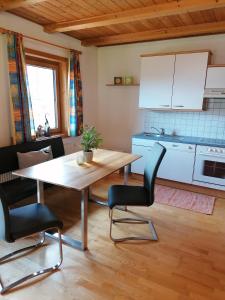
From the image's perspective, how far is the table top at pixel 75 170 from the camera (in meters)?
1.96

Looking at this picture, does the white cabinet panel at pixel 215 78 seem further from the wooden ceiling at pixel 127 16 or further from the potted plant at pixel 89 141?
the potted plant at pixel 89 141

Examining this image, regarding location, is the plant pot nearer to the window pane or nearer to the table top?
the table top

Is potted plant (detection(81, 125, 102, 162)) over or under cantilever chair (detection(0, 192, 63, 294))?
over

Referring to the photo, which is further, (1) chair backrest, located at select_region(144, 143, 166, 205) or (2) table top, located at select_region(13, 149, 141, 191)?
(1) chair backrest, located at select_region(144, 143, 166, 205)

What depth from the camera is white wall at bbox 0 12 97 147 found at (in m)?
2.87

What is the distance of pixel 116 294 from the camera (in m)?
1.70

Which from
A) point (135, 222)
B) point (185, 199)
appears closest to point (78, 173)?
point (135, 222)

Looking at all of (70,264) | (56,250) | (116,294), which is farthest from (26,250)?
(116,294)

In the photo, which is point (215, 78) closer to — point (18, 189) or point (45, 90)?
point (45, 90)

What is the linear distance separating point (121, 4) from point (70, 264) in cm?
284

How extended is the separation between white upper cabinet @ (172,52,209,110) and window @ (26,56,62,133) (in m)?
2.02

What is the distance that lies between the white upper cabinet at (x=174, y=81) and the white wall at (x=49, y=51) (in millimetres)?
1143

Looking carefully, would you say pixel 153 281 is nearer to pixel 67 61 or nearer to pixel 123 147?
pixel 123 147

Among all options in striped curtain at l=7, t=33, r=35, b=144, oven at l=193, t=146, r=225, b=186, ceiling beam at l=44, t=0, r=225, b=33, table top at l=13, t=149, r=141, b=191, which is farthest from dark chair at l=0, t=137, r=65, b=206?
oven at l=193, t=146, r=225, b=186
